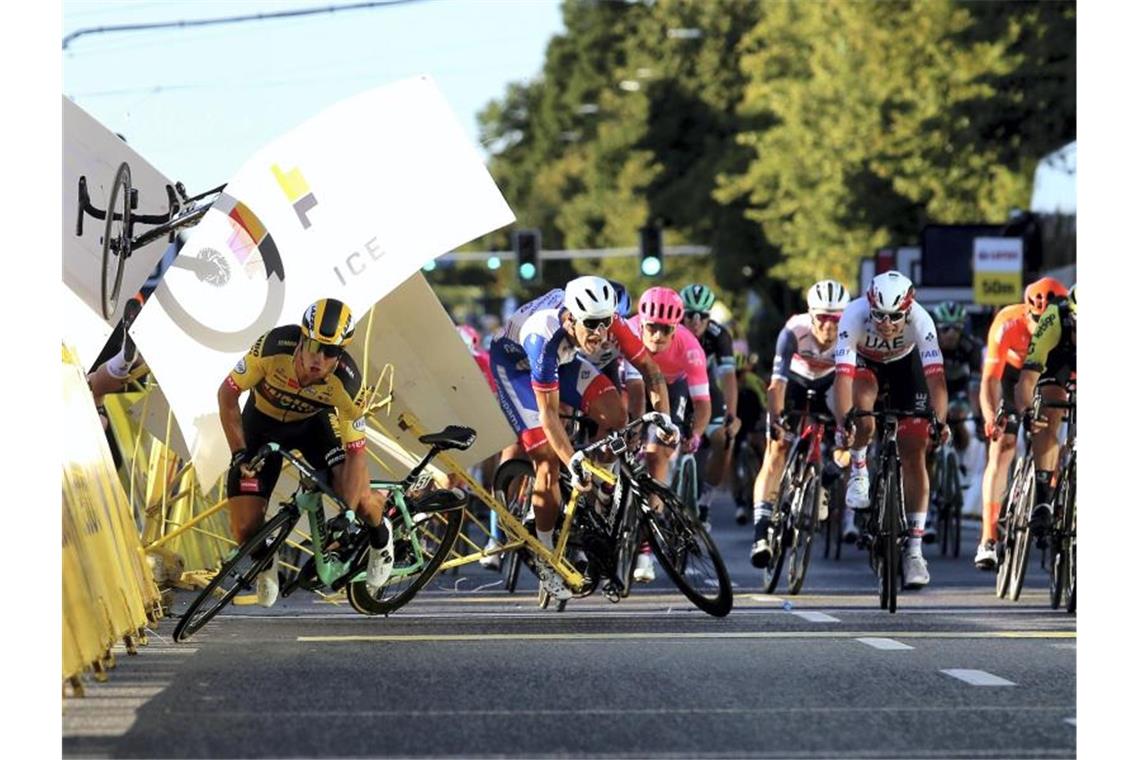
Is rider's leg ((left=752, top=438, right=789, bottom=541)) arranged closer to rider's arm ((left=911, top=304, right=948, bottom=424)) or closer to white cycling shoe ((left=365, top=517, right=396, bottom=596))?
rider's arm ((left=911, top=304, right=948, bottom=424))

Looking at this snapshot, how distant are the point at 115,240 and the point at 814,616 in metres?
4.28

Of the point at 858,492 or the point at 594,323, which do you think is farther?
the point at 858,492

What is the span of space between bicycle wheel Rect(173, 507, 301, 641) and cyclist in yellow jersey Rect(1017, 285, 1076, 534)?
500 cm

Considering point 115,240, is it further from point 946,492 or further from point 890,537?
point 946,492

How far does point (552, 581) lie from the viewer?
14461 millimetres

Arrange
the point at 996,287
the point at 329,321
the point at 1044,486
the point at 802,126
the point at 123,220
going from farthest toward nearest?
the point at 802,126
the point at 996,287
the point at 1044,486
the point at 123,220
the point at 329,321

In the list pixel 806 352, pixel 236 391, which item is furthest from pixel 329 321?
pixel 806 352

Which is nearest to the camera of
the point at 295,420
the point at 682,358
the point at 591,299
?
the point at 295,420

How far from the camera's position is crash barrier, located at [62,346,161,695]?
10.3 meters

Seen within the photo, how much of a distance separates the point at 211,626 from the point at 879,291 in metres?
4.20

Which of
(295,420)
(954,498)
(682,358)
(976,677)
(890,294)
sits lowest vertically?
(976,677)

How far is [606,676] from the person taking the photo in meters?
11.1

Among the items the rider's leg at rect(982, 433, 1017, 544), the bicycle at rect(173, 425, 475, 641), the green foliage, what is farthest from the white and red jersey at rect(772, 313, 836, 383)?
the green foliage

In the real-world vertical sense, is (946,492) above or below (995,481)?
below
